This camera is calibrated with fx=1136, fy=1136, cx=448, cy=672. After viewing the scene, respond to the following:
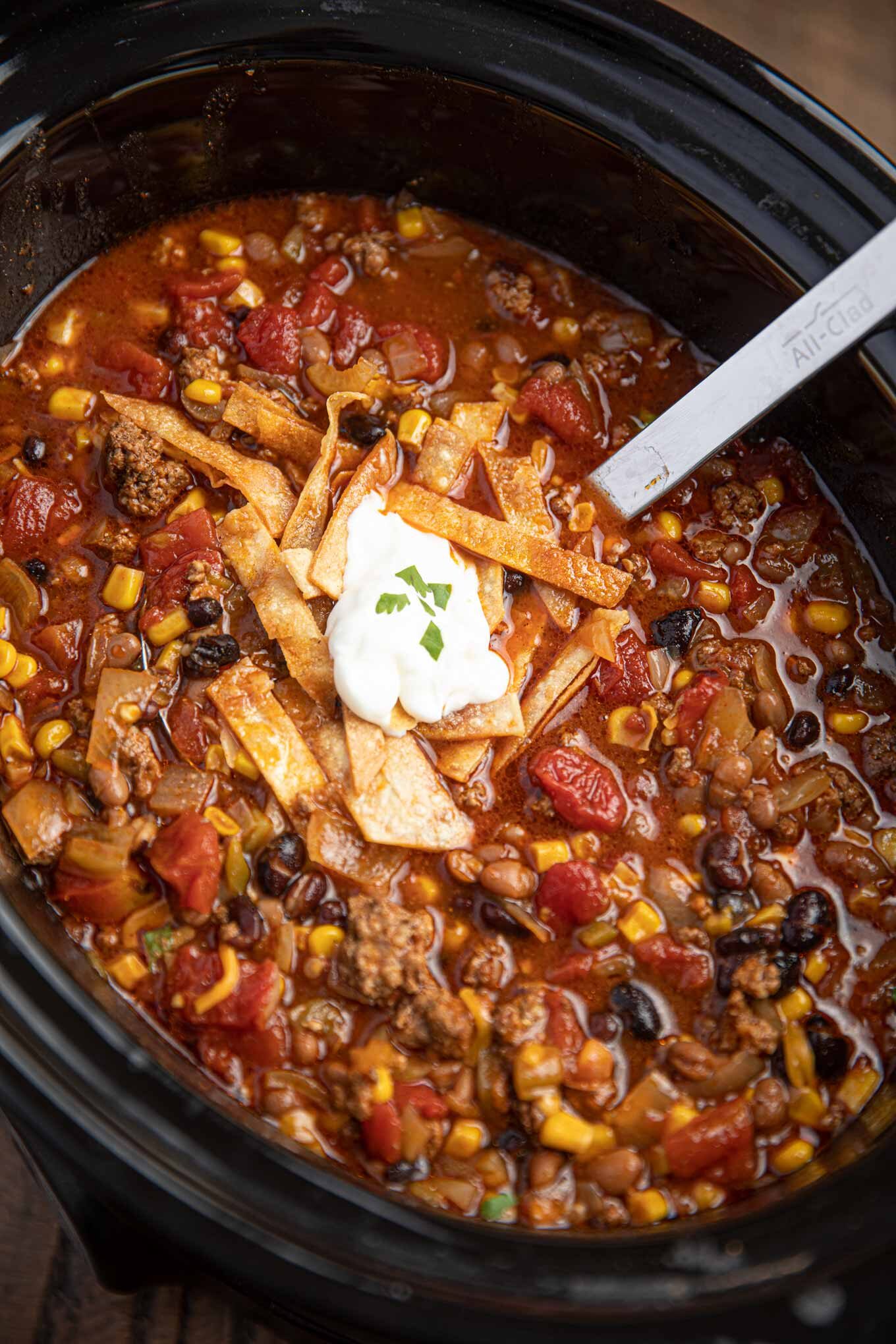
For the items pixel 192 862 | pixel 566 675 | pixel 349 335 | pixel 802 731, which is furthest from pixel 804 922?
pixel 349 335

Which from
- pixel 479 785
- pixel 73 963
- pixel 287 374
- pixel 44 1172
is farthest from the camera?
pixel 287 374

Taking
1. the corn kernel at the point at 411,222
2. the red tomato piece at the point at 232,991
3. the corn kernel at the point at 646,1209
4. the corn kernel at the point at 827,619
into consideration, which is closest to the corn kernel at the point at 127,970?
the red tomato piece at the point at 232,991

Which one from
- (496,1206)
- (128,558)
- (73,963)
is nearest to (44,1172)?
(73,963)

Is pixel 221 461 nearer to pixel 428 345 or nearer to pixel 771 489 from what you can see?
pixel 428 345

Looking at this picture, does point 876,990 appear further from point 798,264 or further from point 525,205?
point 525,205

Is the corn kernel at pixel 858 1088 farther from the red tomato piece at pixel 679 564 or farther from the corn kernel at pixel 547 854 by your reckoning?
the red tomato piece at pixel 679 564

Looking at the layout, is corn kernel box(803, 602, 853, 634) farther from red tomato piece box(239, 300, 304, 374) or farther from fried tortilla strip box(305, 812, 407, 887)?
red tomato piece box(239, 300, 304, 374)

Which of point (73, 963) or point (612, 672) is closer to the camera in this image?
point (73, 963)
